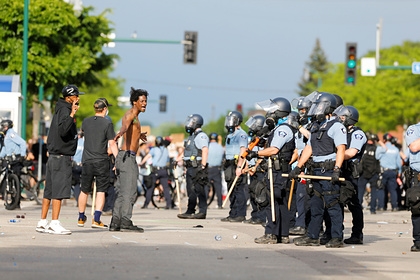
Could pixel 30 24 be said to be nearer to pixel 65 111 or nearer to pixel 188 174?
pixel 188 174

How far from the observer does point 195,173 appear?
21500mm

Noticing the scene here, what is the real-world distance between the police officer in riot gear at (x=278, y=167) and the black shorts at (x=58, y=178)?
2.50 metres

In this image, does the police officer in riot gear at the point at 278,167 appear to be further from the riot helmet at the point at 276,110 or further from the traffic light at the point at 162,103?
the traffic light at the point at 162,103

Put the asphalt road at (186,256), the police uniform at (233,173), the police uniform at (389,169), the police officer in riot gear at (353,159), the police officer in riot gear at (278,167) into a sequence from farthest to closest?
1. the police uniform at (389,169)
2. the police uniform at (233,173)
3. the police officer in riot gear at (353,159)
4. the police officer in riot gear at (278,167)
5. the asphalt road at (186,256)

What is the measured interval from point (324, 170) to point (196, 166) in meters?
7.53

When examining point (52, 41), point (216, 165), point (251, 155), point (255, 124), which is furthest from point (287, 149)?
point (52, 41)

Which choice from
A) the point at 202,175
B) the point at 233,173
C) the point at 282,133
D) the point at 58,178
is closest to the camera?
the point at 282,133

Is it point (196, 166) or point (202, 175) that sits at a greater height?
point (196, 166)

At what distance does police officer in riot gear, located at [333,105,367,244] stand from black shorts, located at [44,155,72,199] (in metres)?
3.64

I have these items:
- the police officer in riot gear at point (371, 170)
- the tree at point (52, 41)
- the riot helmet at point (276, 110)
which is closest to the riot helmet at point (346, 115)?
the riot helmet at point (276, 110)

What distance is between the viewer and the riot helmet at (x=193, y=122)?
71.3 ft

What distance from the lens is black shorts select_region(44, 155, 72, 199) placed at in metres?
15.3

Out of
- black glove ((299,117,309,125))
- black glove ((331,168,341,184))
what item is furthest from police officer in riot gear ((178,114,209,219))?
black glove ((331,168,341,184))

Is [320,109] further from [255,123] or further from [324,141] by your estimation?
[255,123]
